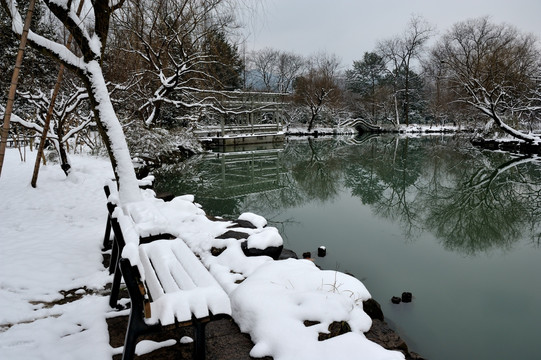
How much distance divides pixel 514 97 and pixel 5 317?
26834 mm

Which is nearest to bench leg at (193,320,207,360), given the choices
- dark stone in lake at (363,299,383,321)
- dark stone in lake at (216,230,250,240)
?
dark stone in lake at (363,299,383,321)

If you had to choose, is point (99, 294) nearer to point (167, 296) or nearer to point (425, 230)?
point (167, 296)

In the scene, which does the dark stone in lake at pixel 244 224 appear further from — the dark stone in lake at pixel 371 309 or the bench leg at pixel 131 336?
the bench leg at pixel 131 336

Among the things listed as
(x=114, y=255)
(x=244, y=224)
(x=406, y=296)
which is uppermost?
(x=114, y=255)

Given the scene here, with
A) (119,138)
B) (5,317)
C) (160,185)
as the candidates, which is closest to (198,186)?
(160,185)

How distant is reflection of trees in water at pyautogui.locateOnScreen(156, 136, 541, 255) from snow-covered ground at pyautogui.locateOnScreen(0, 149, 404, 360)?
3.58 m

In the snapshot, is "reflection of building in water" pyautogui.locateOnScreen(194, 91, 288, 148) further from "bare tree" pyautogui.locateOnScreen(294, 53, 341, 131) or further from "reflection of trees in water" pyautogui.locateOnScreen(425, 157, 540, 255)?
"reflection of trees in water" pyautogui.locateOnScreen(425, 157, 540, 255)

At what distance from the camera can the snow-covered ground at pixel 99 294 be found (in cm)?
209

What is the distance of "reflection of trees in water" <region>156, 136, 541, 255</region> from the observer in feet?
22.5

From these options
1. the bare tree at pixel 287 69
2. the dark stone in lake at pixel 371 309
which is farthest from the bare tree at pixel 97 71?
the bare tree at pixel 287 69

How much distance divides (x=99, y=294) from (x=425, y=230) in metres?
6.02

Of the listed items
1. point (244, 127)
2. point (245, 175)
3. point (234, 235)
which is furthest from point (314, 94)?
point (234, 235)

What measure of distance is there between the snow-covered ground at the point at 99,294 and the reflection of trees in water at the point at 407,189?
3580 millimetres

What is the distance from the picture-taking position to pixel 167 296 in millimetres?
1735
